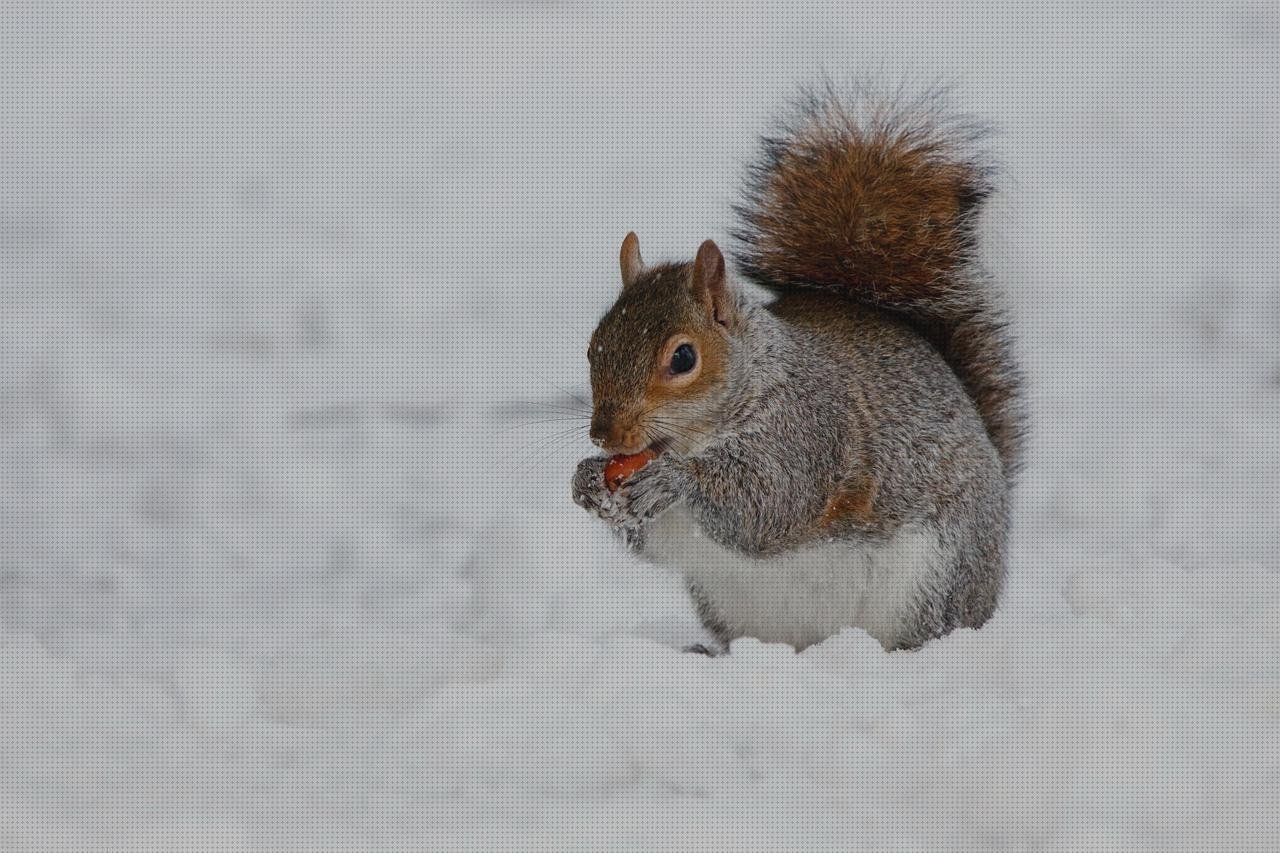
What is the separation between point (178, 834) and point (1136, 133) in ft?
13.6

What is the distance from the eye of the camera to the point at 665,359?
7.12 ft

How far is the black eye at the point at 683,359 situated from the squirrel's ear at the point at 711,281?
71 millimetres

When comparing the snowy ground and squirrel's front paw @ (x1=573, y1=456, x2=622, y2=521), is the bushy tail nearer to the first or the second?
the snowy ground

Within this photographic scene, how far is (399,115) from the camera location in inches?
208

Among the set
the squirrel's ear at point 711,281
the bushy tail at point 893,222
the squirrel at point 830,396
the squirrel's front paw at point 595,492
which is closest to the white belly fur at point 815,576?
the squirrel at point 830,396

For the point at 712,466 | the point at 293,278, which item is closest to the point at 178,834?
the point at 712,466

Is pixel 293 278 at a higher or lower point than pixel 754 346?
higher

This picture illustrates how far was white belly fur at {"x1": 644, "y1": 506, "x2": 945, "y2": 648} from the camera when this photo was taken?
2363mm

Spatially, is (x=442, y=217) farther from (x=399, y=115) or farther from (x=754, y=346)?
(x=754, y=346)

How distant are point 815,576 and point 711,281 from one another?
443 millimetres

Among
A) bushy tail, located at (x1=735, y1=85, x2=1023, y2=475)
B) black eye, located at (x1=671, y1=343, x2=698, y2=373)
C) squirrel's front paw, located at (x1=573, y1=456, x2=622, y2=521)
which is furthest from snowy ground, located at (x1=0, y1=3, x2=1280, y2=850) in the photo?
black eye, located at (x1=671, y1=343, x2=698, y2=373)

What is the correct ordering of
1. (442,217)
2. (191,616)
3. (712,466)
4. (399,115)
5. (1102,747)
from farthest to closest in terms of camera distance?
(399,115) → (442,217) → (191,616) → (712,466) → (1102,747)

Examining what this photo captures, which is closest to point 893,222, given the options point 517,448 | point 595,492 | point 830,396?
point 830,396

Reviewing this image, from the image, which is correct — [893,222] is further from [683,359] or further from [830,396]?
[683,359]
